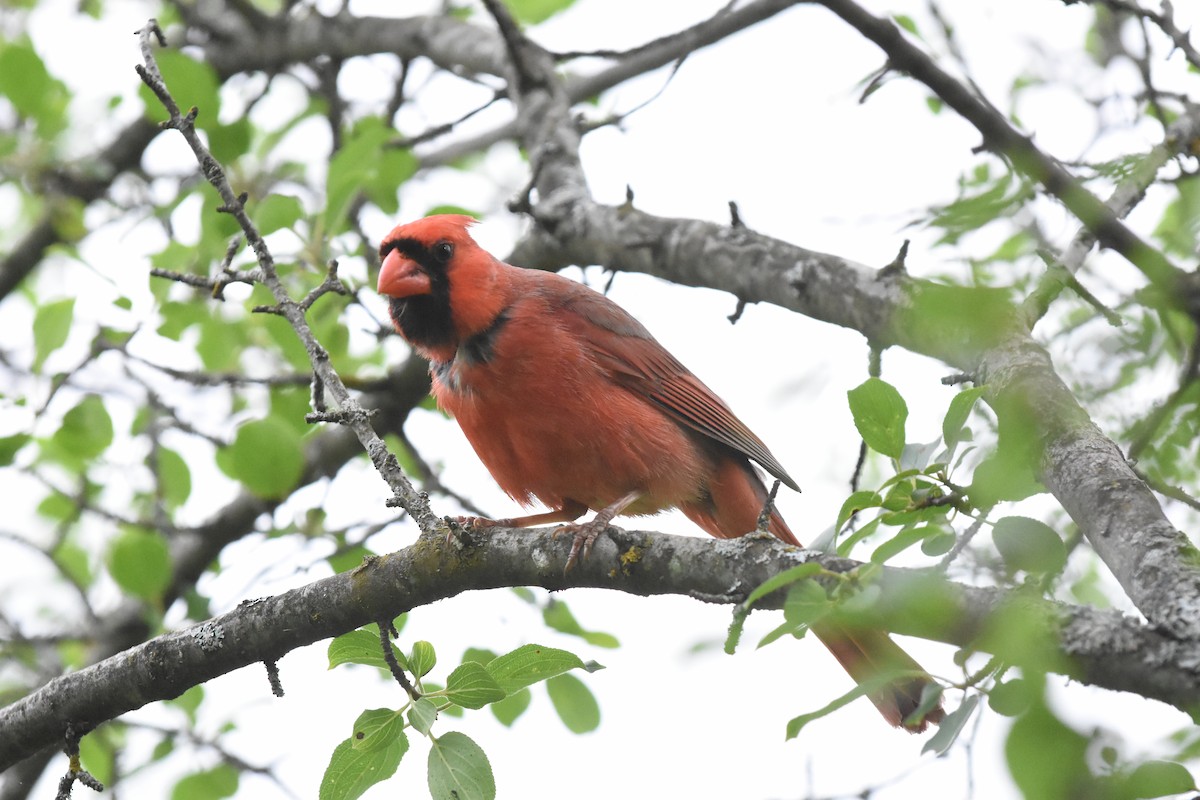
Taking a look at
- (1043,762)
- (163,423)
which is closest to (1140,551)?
(1043,762)

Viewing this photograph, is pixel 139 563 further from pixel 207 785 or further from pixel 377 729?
pixel 377 729

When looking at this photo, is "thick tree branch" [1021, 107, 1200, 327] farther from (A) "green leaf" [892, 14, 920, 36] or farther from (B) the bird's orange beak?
(B) the bird's orange beak

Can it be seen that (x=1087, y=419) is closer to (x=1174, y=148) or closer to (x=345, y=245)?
(x=1174, y=148)

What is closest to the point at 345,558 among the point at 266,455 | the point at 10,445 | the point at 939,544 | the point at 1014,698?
the point at 266,455

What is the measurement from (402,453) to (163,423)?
0.93 metres

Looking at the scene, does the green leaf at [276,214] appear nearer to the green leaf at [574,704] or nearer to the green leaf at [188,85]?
the green leaf at [188,85]

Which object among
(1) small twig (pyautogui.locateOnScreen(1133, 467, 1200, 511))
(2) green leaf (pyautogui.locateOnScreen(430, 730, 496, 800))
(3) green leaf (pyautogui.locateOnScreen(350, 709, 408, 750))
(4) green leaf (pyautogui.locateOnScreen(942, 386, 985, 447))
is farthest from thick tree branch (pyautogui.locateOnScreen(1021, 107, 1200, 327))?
(3) green leaf (pyautogui.locateOnScreen(350, 709, 408, 750))

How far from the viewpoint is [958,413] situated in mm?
2029

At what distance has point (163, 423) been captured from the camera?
4773 millimetres

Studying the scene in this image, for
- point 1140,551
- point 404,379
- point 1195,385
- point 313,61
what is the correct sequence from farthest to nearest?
1. point 313,61
2. point 404,379
3. point 1195,385
4. point 1140,551

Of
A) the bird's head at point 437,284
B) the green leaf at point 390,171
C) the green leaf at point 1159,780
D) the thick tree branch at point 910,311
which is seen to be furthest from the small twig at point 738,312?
the green leaf at point 1159,780

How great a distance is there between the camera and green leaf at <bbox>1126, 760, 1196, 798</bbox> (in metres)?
1.15

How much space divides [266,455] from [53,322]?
2.43 feet

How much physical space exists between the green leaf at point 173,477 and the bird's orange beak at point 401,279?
1.19 meters
